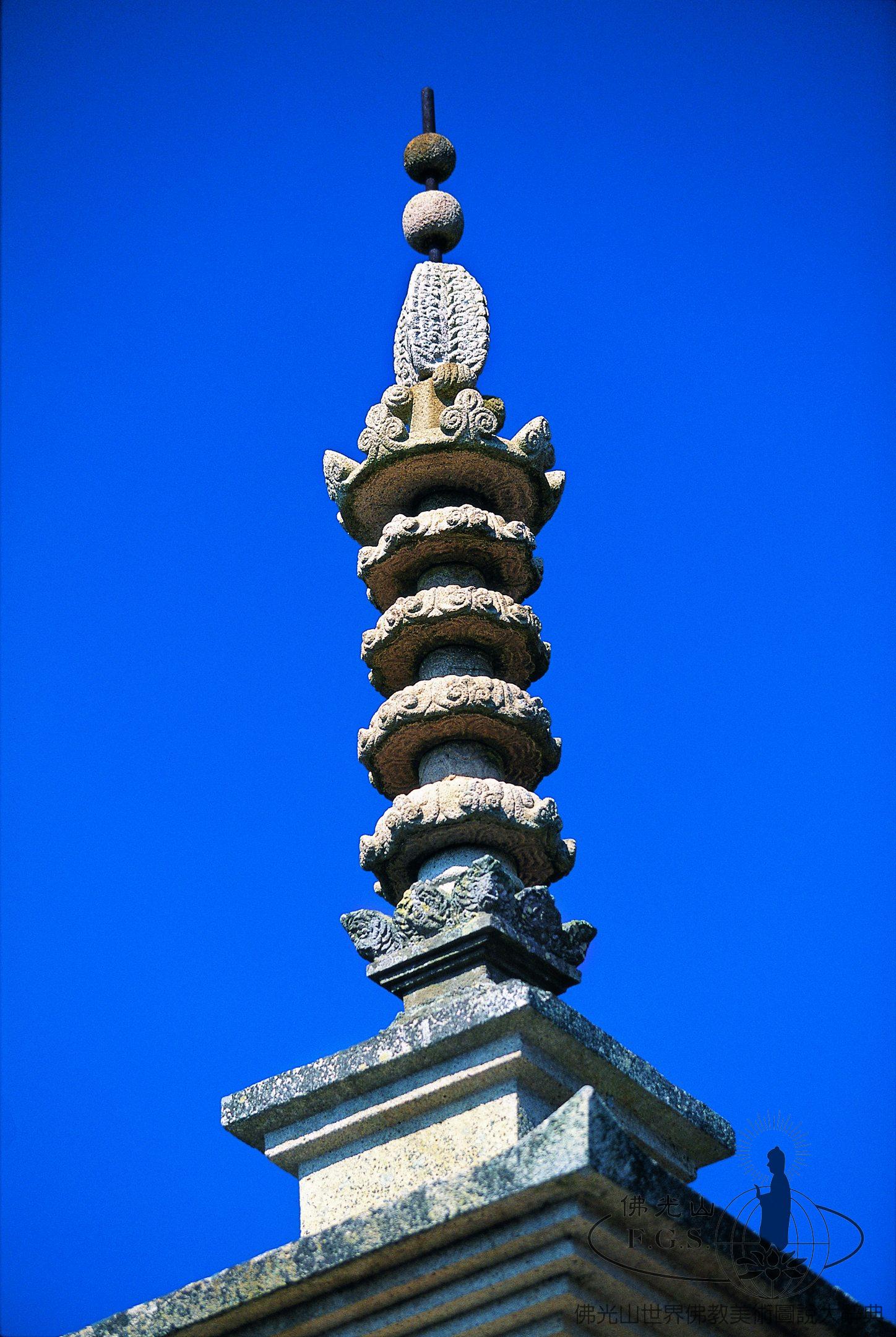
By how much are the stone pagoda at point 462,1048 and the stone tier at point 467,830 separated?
1 centimetres

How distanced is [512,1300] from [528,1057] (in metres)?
1.08

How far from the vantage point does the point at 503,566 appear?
29.1 feet

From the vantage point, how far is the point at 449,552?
345 inches

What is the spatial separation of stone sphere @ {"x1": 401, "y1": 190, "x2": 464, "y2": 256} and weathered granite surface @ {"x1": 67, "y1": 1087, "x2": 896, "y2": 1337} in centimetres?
593

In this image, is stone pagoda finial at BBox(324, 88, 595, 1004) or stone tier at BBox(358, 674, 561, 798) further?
stone tier at BBox(358, 674, 561, 798)

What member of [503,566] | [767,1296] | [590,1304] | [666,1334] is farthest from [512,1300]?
[503,566]

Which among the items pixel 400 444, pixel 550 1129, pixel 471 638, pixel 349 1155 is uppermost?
pixel 400 444

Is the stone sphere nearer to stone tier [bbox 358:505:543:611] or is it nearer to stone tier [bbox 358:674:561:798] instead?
stone tier [bbox 358:505:543:611]

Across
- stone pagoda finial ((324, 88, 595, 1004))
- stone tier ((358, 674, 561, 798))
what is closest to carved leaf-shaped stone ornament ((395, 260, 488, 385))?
stone pagoda finial ((324, 88, 595, 1004))

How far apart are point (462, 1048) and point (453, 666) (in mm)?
2263

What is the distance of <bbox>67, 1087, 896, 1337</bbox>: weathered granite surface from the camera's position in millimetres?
5578

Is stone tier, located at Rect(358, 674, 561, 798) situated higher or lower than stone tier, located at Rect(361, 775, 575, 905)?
higher

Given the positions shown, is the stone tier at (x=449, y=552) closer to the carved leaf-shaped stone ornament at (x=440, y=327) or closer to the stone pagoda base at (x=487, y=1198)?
the carved leaf-shaped stone ornament at (x=440, y=327)

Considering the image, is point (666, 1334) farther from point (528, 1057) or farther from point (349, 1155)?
point (349, 1155)
